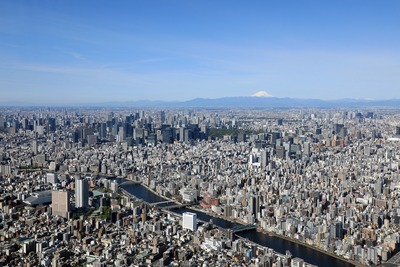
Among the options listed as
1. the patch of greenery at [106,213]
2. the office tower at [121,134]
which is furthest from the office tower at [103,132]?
the patch of greenery at [106,213]

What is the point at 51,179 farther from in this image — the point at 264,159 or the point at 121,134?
the point at 121,134

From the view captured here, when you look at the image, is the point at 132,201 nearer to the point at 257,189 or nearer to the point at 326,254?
the point at 257,189

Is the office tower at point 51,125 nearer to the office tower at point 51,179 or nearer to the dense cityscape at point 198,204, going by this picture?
the dense cityscape at point 198,204

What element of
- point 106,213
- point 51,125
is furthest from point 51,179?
point 51,125

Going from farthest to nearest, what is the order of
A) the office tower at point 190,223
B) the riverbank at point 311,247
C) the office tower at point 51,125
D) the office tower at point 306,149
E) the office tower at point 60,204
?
the office tower at point 51,125
the office tower at point 306,149
the office tower at point 60,204
the office tower at point 190,223
the riverbank at point 311,247

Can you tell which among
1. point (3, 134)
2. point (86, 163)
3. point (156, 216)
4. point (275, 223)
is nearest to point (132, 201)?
point (156, 216)

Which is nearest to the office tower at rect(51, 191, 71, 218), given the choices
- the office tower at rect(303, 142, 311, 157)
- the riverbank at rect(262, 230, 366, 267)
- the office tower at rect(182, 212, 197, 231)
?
the office tower at rect(182, 212, 197, 231)
